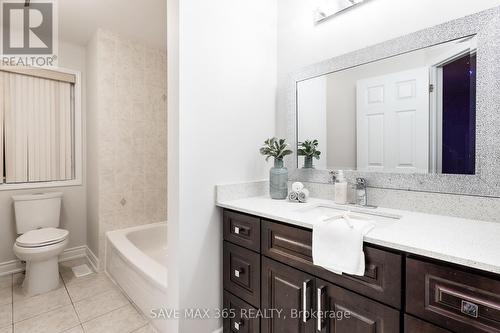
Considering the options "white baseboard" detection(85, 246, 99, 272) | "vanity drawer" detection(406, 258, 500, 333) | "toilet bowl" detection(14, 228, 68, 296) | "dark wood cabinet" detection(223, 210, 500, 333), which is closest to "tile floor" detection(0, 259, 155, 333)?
"toilet bowl" detection(14, 228, 68, 296)

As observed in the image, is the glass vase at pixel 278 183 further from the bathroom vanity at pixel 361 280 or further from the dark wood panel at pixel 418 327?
the dark wood panel at pixel 418 327

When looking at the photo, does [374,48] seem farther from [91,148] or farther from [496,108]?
[91,148]

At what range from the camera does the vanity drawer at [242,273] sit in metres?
1.31

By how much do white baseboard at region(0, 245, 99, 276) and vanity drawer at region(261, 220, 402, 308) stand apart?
214 cm

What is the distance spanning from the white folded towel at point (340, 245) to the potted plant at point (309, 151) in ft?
2.44

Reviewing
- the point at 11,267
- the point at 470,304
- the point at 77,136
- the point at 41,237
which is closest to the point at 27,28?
the point at 77,136

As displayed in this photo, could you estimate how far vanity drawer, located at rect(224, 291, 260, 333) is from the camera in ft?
4.40

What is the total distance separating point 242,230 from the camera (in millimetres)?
1378

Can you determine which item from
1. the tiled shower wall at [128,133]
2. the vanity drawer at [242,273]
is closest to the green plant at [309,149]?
the vanity drawer at [242,273]

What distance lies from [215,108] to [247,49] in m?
0.52

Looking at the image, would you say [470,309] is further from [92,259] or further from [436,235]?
[92,259]

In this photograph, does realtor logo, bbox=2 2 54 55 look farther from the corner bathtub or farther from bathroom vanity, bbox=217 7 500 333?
bathroom vanity, bbox=217 7 500 333

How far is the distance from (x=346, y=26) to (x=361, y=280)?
143 cm

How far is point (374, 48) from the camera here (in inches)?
55.5
